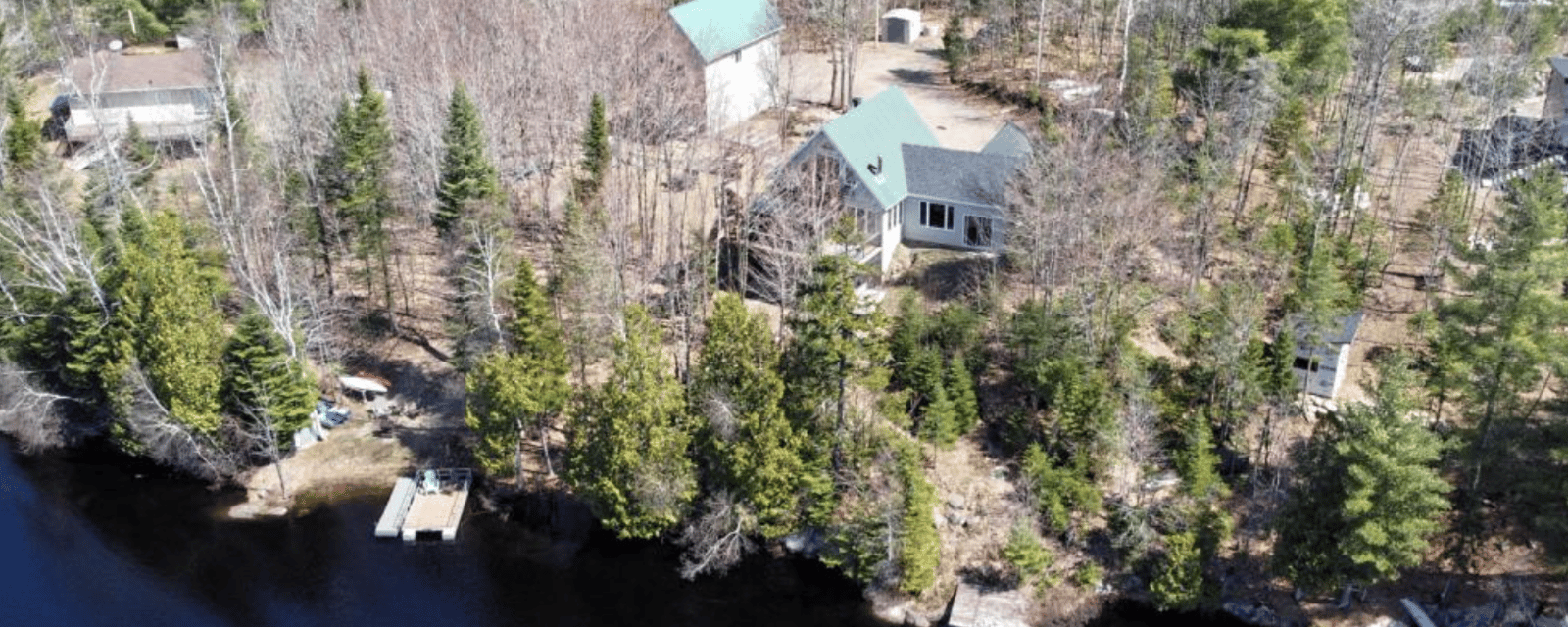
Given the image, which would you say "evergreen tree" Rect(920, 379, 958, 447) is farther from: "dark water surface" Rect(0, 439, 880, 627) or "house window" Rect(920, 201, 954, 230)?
"house window" Rect(920, 201, 954, 230)

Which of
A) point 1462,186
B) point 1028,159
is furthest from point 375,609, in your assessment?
point 1462,186

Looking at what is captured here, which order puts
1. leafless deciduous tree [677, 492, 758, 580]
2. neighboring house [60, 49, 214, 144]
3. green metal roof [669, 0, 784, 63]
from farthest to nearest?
neighboring house [60, 49, 214, 144]
green metal roof [669, 0, 784, 63]
leafless deciduous tree [677, 492, 758, 580]

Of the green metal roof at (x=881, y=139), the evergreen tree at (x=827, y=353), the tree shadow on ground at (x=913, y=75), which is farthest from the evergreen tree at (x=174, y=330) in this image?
the tree shadow on ground at (x=913, y=75)

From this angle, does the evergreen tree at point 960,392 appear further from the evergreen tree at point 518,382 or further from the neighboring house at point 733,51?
the neighboring house at point 733,51

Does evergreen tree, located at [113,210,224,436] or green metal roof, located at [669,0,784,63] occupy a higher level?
green metal roof, located at [669,0,784,63]

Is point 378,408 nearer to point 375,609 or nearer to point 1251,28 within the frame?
point 375,609

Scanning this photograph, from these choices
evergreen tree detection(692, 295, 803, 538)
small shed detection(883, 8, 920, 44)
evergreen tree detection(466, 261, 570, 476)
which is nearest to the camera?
evergreen tree detection(692, 295, 803, 538)

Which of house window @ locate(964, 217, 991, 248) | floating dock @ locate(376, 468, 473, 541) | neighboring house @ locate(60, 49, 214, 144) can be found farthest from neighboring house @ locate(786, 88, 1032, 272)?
neighboring house @ locate(60, 49, 214, 144)
